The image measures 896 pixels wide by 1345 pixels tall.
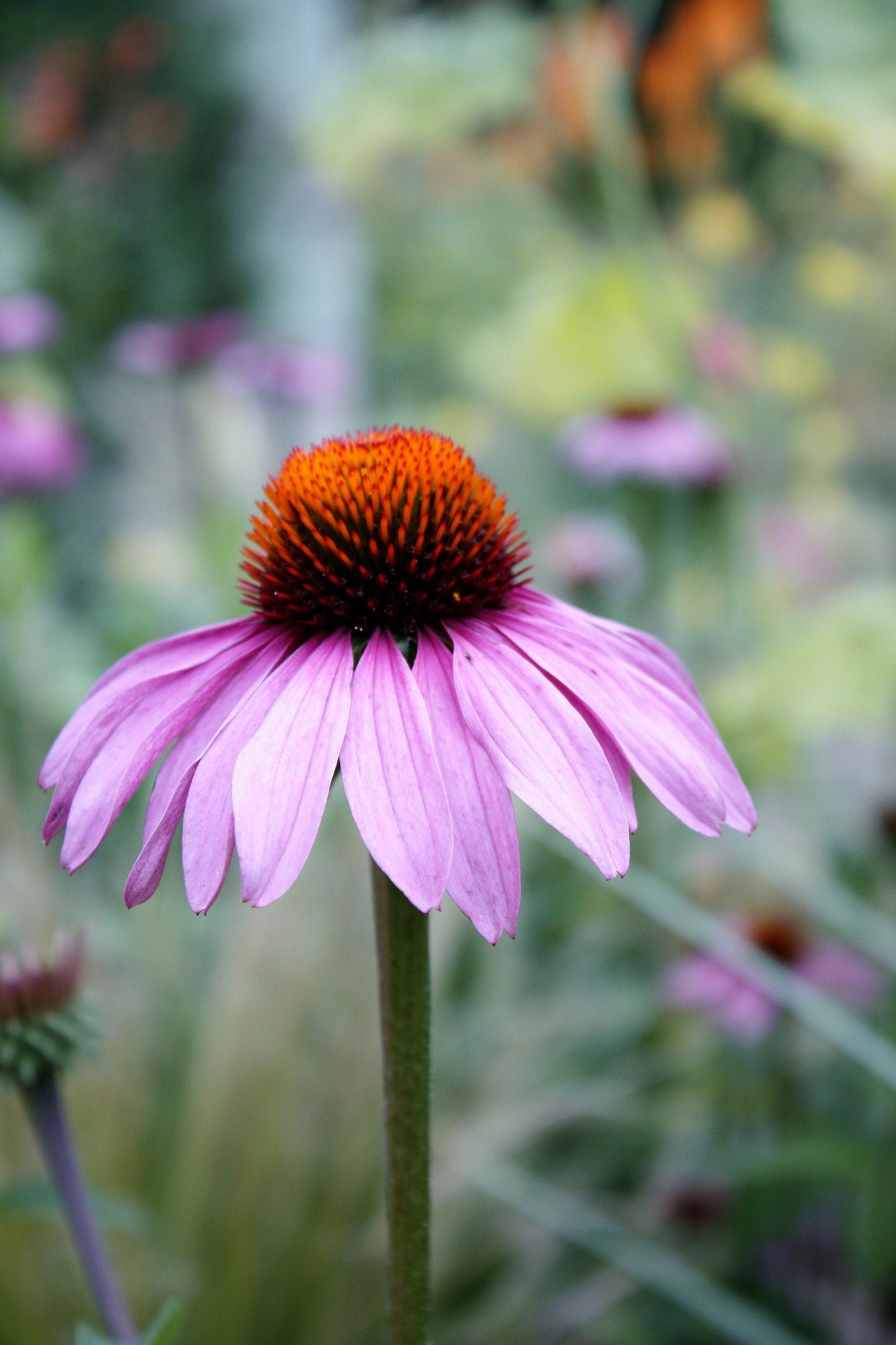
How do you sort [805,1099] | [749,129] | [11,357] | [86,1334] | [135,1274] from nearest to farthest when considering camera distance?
[86,1334] < [135,1274] < [805,1099] < [11,357] < [749,129]

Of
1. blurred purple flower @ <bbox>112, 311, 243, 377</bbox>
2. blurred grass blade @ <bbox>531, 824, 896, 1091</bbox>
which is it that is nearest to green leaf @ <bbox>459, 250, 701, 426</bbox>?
blurred purple flower @ <bbox>112, 311, 243, 377</bbox>

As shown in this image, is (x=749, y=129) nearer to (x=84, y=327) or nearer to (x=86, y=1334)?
(x=84, y=327)

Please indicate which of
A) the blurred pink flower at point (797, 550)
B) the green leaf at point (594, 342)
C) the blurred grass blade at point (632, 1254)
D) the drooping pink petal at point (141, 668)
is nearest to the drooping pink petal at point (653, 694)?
the drooping pink petal at point (141, 668)

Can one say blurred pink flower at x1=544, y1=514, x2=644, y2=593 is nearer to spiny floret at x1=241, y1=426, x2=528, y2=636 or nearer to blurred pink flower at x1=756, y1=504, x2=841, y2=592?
blurred pink flower at x1=756, y1=504, x2=841, y2=592

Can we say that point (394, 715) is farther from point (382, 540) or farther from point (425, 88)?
point (425, 88)

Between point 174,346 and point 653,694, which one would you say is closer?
point 653,694

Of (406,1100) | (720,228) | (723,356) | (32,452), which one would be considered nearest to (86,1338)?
(406,1100)

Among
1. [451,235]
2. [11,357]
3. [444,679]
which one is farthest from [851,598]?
[451,235]
